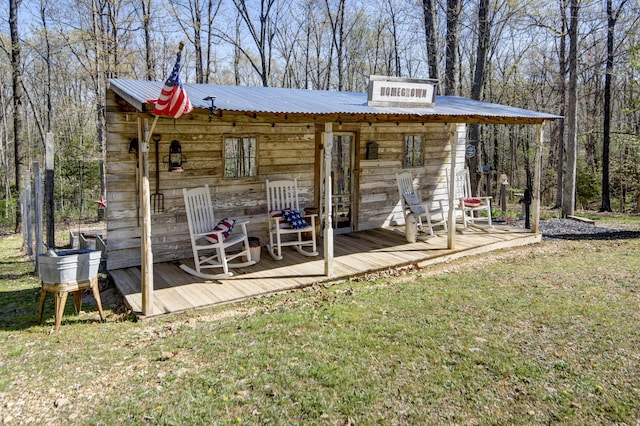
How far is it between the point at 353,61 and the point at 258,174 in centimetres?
1529

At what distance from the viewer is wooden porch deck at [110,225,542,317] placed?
496cm

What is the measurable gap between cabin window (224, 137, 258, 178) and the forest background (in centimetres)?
757

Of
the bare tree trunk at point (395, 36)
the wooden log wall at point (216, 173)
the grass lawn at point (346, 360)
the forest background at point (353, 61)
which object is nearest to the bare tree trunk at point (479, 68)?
the forest background at point (353, 61)

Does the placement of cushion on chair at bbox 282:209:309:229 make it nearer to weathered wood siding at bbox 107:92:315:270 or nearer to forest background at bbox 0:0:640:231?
weathered wood siding at bbox 107:92:315:270

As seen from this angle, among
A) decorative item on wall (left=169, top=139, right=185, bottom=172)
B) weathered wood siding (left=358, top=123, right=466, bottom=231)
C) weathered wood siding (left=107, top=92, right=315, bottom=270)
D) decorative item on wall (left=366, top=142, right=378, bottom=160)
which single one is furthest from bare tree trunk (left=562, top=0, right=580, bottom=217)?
decorative item on wall (left=169, top=139, right=185, bottom=172)

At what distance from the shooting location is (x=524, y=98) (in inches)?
731

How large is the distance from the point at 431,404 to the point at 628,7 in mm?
15929

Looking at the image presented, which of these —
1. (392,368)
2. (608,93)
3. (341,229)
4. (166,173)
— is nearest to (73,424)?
(392,368)

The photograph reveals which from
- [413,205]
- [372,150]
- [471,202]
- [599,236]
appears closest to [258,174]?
[372,150]

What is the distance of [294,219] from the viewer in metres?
6.46

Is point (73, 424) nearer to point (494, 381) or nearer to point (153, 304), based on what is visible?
point (153, 304)

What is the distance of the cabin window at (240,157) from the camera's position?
6660 mm

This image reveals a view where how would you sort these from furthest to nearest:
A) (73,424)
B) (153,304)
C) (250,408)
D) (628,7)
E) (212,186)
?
(628,7)
(212,186)
(153,304)
(250,408)
(73,424)

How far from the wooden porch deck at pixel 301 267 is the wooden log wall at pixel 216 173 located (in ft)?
1.08
